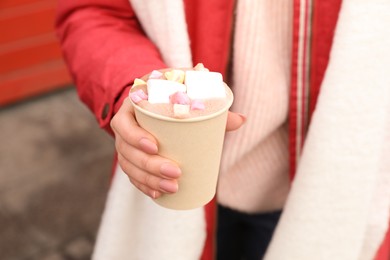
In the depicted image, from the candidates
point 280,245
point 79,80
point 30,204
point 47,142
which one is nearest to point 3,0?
point 47,142

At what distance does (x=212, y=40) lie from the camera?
2.49ft

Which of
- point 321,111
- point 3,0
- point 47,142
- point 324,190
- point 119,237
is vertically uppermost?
point 321,111

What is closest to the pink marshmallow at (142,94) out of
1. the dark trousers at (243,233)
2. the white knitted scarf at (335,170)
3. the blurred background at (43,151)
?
the white knitted scarf at (335,170)

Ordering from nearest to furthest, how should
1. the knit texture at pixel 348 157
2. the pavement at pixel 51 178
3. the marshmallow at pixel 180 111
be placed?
the marshmallow at pixel 180 111, the knit texture at pixel 348 157, the pavement at pixel 51 178

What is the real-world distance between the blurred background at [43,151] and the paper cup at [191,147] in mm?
1330

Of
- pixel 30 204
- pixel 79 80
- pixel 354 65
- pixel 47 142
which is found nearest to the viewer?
pixel 354 65

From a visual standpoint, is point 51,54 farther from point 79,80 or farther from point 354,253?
point 354,253

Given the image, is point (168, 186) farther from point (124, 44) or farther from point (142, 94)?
point (124, 44)

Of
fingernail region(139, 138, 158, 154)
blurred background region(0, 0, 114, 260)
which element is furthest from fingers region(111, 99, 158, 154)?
blurred background region(0, 0, 114, 260)

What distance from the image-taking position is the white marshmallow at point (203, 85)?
0.56 meters

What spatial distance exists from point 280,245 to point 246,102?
23 centimetres

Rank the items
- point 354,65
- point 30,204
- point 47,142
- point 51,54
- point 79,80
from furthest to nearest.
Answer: point 51,54
point 47,142
point 30,204
point 79,80
point 354,65

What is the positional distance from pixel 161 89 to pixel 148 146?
0.06m

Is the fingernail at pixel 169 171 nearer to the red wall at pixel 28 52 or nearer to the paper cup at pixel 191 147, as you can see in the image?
the paper cup at pixel 191 147
